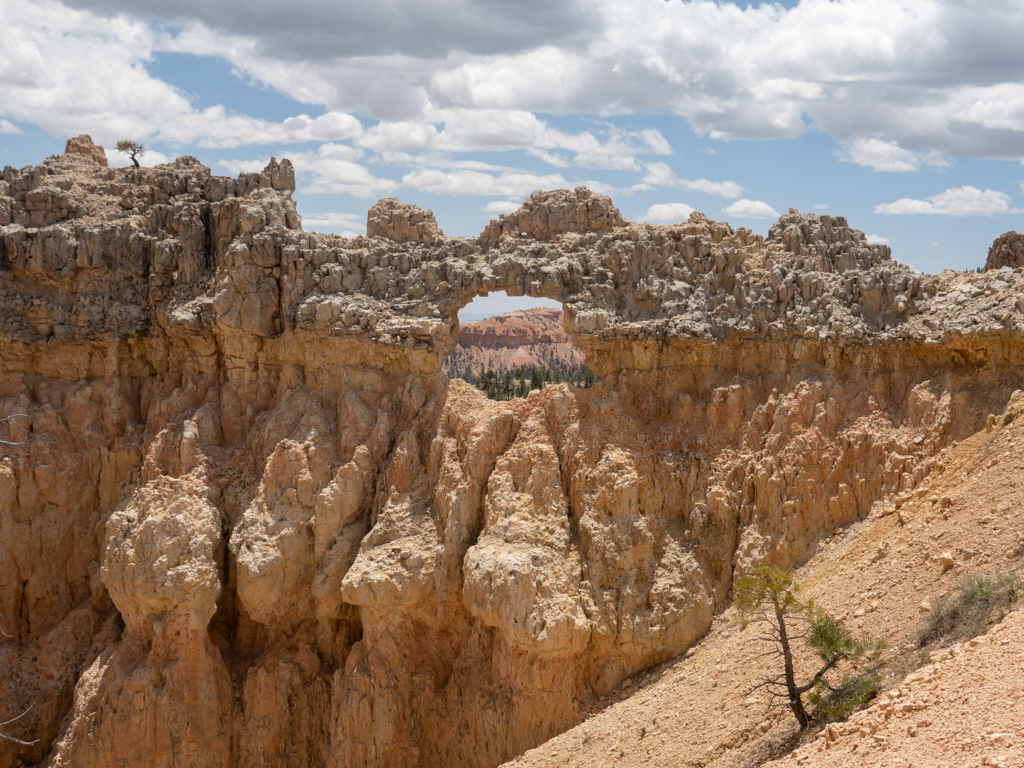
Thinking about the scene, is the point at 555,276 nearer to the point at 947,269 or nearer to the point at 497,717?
the point at 947,269

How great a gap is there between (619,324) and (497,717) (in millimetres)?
9776

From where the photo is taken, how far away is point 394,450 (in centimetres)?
2231

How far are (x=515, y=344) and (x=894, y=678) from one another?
12859cm

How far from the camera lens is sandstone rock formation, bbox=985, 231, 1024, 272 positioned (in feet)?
82.1

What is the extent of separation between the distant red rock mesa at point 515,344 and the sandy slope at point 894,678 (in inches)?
4338

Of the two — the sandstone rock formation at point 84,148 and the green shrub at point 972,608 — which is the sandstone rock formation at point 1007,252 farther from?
the sandstone rock formation at point 84,148

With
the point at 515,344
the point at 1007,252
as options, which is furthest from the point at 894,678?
the point at 515,344

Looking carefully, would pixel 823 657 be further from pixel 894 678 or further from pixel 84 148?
pixel 84 148

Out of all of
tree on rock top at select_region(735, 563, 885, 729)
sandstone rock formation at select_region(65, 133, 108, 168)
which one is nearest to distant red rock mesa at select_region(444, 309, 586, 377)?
sandstone rock formation at select_region(65, 133, 108, 168)

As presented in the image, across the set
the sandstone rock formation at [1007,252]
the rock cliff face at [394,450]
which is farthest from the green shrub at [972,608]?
the sandstone rock formation at [1007,252]

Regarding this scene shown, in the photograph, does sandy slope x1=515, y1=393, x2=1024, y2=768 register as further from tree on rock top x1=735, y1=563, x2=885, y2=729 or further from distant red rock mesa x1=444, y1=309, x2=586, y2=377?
distant red rock mesa x1=444, y1=309, x2=586, y2=377

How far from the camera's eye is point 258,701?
72.1 feet

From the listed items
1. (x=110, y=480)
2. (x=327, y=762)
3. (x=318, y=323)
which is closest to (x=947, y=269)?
(x=318, y=323)

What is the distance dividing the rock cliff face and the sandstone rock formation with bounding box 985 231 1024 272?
251 inches
